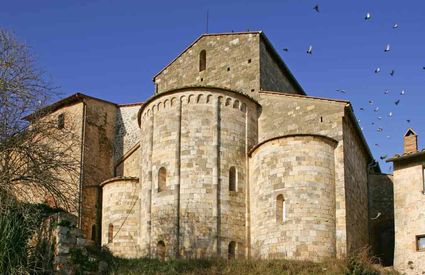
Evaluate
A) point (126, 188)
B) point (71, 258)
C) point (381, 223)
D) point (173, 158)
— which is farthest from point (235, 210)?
point (71, 258)

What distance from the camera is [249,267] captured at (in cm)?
1898

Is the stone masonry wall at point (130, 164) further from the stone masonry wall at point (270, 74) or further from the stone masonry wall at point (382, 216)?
the stone masonry wall at point (382, 216)

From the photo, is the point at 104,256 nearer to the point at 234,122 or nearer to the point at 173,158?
the point at 173,158

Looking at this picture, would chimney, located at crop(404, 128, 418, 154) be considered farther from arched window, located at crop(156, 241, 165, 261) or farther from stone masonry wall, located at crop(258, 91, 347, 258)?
arched window, located at crop(156, 241, 165, 261)

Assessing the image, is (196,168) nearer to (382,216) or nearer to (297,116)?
(297,116)

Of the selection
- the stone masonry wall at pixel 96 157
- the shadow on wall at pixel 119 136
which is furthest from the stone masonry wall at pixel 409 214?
the shadow on wall at pixel 119 136

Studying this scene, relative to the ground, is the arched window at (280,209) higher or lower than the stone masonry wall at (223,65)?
lower

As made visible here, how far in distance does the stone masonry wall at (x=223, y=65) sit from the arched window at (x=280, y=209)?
5.34 meters

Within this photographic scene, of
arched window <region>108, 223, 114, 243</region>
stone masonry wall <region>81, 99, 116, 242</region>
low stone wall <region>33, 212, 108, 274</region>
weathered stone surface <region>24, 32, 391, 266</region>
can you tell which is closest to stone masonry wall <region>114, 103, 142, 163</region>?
stone masonry wall <region>81, 99, 116, 242</region>

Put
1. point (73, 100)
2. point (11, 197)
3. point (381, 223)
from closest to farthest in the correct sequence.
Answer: point (11, 197) < point (381, 223) < point (73, 100)

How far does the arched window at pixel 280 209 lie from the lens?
69.4 ft

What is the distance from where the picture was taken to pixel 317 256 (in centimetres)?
2033

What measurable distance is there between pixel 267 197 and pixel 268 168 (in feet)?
3.32

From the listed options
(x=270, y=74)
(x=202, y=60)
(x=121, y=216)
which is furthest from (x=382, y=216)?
(x=121, y=216)
